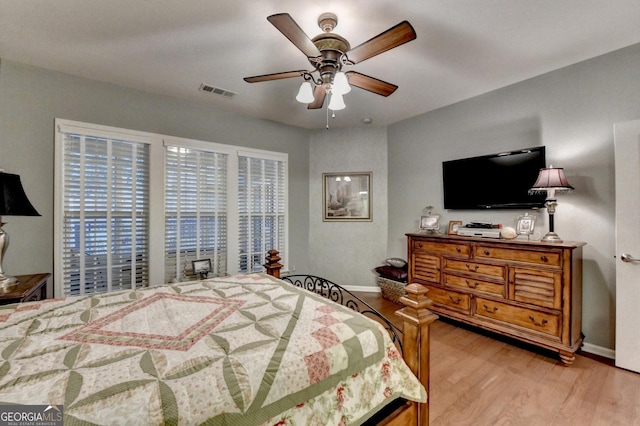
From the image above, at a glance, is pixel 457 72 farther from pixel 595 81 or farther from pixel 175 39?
pixel 175 39

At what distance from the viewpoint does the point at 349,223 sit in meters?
4.59

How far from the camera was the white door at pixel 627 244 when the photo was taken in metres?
2.22

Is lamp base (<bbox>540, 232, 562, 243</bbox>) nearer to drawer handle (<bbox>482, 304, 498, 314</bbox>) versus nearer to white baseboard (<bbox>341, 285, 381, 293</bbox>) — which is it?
drawer handle (<bbox>482, 304, 498, 314</bbox>)

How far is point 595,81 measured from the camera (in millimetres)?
2568

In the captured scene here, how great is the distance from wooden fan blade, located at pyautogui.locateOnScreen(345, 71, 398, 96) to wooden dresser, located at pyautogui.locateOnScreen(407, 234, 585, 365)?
5.82 feet

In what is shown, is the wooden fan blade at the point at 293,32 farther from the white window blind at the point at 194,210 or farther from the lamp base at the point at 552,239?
the lamp base at the point at 552,239

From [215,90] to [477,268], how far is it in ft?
11.5

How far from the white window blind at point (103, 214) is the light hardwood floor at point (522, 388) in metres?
3.29

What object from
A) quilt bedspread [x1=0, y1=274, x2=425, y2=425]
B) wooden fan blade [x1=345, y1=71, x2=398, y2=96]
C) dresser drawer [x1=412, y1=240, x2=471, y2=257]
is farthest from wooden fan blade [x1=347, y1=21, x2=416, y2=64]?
dresser drawer [x1=412, y1=240, x2=471, y2=257]

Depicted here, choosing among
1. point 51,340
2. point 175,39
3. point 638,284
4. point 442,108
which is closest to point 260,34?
point 175,39

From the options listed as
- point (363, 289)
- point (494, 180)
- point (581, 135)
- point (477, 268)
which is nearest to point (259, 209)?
point (363, 289)

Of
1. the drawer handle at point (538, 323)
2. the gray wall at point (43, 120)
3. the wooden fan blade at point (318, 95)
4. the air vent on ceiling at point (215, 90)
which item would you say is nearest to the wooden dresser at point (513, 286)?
the drawer handle at point (538, 323)

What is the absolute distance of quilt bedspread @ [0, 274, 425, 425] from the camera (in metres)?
0.82

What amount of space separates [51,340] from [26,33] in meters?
2.53
